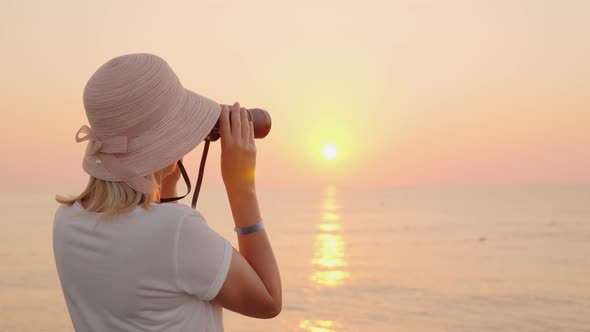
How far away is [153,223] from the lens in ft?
5.42

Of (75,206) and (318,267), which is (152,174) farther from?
(318,267)

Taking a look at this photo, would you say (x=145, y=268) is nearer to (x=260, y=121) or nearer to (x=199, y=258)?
(x=199, y=258)

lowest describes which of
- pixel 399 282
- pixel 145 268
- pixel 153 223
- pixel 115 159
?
pixel 399 282

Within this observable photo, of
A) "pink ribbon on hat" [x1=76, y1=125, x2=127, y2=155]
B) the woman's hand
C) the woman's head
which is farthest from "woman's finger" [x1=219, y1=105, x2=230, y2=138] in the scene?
"pink ribbon on hat" [x1=76, y1=125, x2=127, y2=155]

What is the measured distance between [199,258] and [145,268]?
0.48ft

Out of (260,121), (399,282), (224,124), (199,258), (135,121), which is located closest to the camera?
(199,258)

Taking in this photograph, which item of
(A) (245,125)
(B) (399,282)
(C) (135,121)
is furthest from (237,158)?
(B) (399,282)

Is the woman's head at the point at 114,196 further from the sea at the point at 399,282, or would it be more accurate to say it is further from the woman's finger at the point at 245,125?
the sea at the point at 399,282

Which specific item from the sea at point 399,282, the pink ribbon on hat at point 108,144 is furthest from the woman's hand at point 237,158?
the sea at point 399,282

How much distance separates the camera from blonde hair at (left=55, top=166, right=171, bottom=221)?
169 centimetres

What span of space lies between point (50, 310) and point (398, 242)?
119ft

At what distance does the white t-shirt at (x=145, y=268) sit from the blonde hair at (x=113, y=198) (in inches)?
0.7

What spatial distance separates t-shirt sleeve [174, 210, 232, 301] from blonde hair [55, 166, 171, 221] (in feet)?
0.40

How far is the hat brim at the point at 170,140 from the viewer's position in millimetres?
1727
